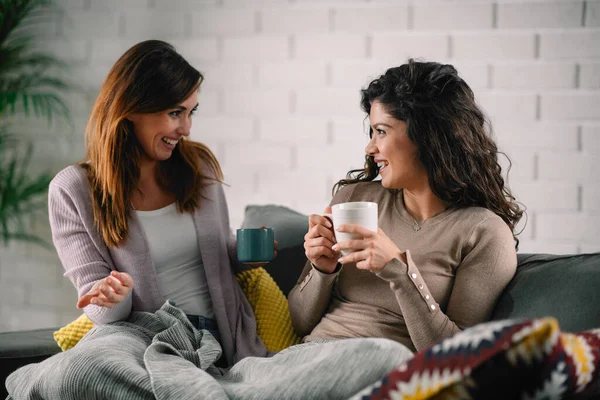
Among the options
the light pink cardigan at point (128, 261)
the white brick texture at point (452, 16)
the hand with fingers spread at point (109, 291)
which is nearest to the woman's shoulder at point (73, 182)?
the light pink cardigan at point (128, 261)

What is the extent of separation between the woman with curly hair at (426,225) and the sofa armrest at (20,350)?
0.68m

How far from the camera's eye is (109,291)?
1.74 meters

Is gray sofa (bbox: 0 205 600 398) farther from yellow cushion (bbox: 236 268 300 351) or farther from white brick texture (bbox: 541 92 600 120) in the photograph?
white brick texture (bbox: 541 92 600 120)

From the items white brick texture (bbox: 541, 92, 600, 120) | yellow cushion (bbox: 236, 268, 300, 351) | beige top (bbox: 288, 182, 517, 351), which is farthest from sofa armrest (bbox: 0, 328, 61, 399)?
white brick texture (bbox: 541, 92, 600, 120)

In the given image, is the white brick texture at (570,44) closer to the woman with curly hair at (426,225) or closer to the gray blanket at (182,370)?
the woman with curly hair at (426,225)

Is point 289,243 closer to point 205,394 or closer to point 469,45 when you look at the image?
point 205,394

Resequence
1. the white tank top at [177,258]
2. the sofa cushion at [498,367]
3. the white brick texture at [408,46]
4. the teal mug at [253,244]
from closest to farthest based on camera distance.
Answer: the sofa cushion at [498,367] < the teal mug at [253,244] < the white tank top at [177,258] < the white brick texture at [408,46]

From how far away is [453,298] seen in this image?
1.71 metres

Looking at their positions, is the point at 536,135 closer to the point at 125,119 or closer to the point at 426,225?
the point at 426,225

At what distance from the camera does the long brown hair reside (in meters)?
1.90

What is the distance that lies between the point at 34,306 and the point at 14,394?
1.69m

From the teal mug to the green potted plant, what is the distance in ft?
4.57

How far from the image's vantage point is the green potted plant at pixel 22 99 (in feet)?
9.50

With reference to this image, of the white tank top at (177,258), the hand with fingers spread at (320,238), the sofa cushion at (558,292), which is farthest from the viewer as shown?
the white tank top at (177,258)
